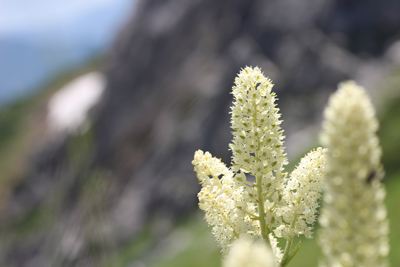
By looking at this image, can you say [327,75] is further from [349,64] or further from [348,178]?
[348,178]

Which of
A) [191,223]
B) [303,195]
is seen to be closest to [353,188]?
[303,195]

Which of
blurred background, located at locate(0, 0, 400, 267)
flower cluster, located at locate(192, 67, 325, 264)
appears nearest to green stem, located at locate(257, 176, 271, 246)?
flower cluster, located at locate(192, 67, 325, 264)

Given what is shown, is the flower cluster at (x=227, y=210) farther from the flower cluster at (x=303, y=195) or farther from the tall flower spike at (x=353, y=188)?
the tall flower spike at (x=353, y=188)

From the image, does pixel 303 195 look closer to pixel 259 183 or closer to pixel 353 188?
pixel 259 183

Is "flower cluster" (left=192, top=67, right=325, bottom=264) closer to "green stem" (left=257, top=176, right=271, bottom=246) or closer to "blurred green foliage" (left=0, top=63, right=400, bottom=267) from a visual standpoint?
"green stem" (left=257, top=176, right=271, bottom=246)

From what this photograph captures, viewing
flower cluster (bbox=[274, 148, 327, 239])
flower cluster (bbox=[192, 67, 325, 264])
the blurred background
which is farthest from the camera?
the blurred background

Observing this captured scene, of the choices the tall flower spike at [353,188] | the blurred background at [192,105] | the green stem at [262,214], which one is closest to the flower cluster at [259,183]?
the green stem at [262,214]
